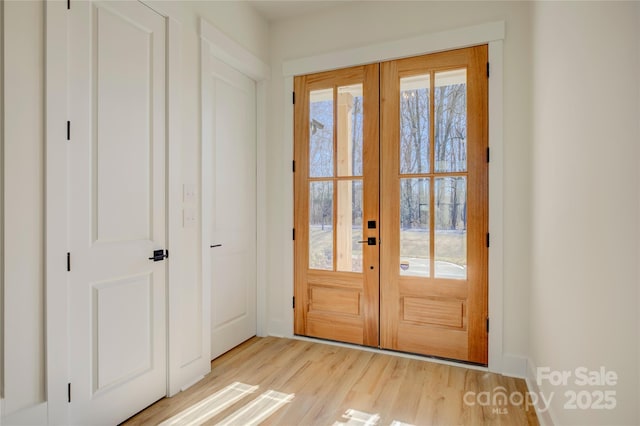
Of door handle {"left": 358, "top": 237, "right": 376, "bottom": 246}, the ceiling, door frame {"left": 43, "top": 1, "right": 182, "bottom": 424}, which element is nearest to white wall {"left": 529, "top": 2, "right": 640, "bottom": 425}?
door handle {"left": 358, "top": 237, "right": 376, "bottom": 246}

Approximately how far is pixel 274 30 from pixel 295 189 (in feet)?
5.10

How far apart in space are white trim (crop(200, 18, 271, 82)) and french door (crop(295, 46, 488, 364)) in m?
0.38

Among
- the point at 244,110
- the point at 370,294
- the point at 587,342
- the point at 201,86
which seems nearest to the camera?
the point at 587,342

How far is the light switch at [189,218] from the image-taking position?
93.4 inches

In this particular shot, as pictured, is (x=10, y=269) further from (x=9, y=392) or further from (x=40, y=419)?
(x=40, y=419)

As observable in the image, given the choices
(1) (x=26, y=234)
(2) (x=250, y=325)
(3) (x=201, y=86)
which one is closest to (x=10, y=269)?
(1) (x=26, y=234)

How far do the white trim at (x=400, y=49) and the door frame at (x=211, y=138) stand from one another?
33cm

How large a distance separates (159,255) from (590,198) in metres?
2.26

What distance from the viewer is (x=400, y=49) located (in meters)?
2.81

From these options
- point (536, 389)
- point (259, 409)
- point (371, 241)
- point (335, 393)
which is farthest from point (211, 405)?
point (536, 389)

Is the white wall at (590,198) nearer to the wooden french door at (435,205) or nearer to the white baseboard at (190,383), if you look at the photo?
the wooden french door at (435,205)

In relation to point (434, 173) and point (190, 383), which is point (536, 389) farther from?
point (190, 383)

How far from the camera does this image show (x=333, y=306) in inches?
122

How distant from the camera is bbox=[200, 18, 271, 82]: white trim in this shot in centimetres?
255
